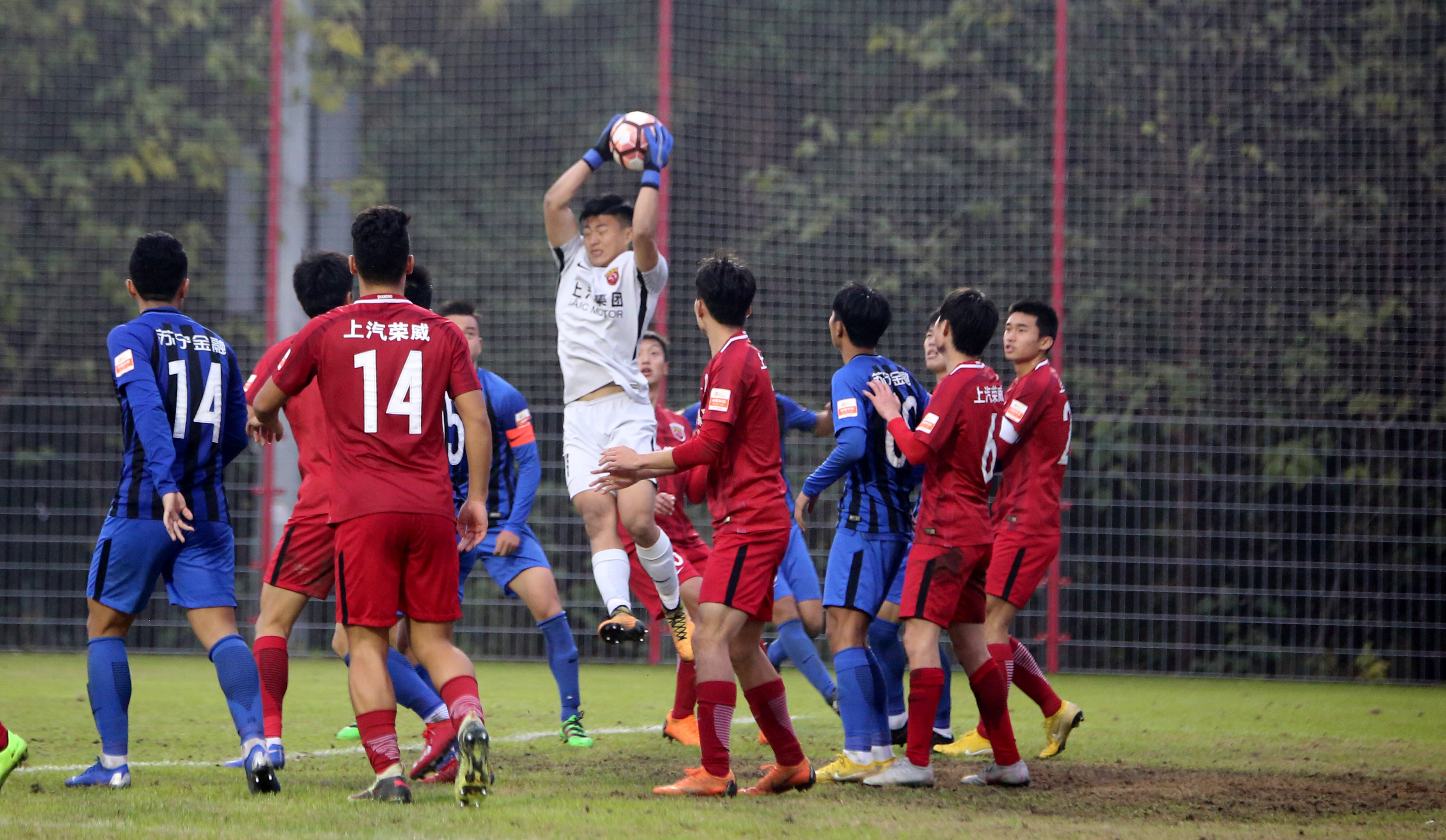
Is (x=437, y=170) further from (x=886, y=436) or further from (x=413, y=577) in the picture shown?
(x=413, y=577)

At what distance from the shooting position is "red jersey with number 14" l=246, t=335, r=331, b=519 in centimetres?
502

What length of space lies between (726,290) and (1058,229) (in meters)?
6.59

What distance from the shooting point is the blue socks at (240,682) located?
4766mm

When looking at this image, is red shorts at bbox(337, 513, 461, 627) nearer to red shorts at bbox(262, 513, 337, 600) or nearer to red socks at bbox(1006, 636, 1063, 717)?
red shorts at bbox(262, 513, 337, 600)

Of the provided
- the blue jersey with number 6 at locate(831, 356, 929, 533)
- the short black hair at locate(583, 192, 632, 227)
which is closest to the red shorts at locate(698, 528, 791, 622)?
the blue jersey with number 6 at locate(831, 356, 929, 533)

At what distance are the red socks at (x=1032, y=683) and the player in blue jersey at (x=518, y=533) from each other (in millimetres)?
1953

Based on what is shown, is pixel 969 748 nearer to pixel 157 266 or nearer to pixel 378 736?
pixel 378 736

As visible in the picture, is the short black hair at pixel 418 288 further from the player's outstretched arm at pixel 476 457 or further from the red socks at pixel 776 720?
the red socks at pixel 776 720

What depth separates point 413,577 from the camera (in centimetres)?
430

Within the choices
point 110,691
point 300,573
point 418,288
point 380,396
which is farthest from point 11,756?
point 418,288

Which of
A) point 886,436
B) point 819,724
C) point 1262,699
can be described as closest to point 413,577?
point 886,436

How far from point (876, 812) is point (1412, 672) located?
744 cm

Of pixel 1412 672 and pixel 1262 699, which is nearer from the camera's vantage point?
pixel 1262 699

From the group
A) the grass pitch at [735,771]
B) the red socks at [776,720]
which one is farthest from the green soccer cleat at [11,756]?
the red socks at [776,720]
